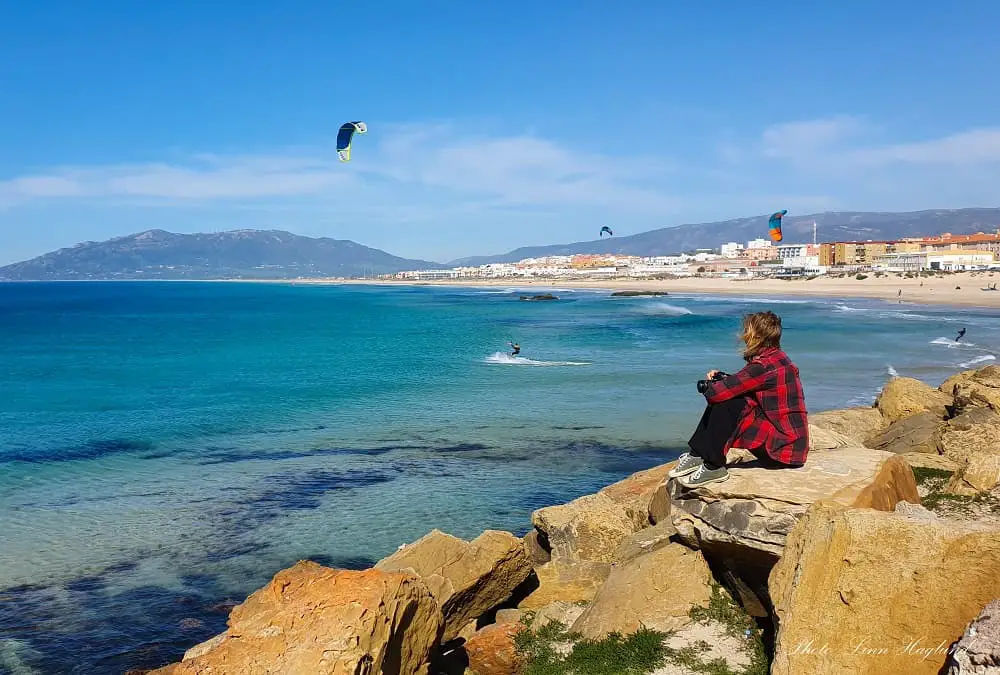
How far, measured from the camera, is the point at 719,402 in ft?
20.4

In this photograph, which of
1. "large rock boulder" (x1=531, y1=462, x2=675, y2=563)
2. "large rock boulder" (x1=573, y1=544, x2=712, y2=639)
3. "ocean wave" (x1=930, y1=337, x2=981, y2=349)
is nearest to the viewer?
"large rock boulder" (x1=573, y1=544, x2=712, y2=639)

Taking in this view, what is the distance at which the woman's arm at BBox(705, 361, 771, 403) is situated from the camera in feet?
20.2

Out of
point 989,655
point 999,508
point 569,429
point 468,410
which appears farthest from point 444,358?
point 989,655

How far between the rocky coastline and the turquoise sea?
3722mm

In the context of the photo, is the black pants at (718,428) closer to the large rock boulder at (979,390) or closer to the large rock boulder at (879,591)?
the large rock boulder at (879,591)

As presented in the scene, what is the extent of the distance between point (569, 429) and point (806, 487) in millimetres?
14867

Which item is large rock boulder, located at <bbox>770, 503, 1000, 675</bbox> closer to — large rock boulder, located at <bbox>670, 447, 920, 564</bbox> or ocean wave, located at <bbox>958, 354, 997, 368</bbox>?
large rock boulder, located at <bbox>670, 447, 920, 564</bbox>

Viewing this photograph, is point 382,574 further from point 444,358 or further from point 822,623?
point 444,358

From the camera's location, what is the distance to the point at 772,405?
621 cm

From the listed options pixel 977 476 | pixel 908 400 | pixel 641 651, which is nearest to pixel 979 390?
pixel 908 400

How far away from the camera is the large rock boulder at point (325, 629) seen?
4871 mm

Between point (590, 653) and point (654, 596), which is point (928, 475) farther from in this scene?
point (590, 653)

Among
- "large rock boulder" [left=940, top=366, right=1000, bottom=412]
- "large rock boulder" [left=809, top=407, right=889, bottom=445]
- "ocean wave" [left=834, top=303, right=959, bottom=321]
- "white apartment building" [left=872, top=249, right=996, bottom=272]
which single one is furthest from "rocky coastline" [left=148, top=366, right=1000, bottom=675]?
"white apartment building" [left=872, top=249, right=996, bottom=272]

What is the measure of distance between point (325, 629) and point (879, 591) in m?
3.24
